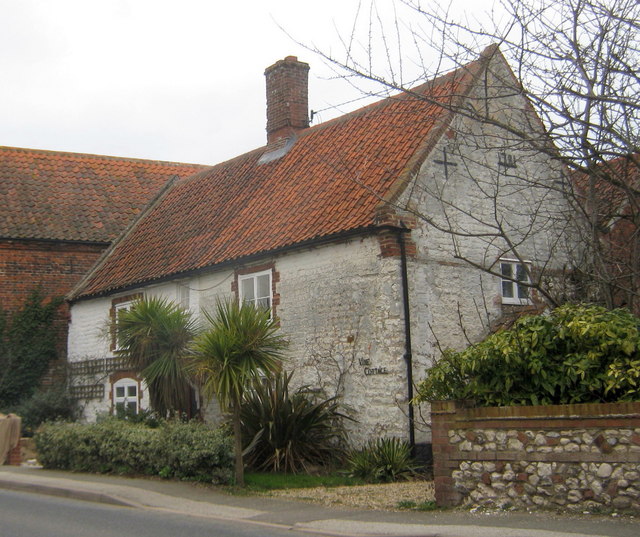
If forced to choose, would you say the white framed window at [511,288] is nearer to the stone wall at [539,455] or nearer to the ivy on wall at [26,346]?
the stone wall at [539,455]

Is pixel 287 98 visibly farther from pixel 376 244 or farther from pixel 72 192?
pixel 72 192

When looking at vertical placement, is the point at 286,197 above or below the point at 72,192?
below

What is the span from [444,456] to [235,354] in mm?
3877

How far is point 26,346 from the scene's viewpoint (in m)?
23.6

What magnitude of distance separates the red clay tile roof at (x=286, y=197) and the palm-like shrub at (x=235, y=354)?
9.58 ft

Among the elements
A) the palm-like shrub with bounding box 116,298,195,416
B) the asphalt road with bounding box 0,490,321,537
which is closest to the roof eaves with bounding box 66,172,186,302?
the palm-like shrub with bounding box 116,298,195,416

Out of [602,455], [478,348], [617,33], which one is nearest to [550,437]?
[602,455]

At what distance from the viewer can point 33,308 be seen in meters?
23.9

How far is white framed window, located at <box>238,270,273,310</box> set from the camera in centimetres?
1714

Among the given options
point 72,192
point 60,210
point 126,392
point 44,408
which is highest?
point 72,192

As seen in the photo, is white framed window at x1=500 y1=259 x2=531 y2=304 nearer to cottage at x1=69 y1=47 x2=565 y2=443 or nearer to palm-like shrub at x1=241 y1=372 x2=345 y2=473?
cottage at x1=69 y1=47 x2=565 y2=443

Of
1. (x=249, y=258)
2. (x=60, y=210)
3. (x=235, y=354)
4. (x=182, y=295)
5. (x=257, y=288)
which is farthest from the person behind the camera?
(x=60, y=210)

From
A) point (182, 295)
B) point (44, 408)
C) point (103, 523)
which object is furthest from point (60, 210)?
point (103, 523)

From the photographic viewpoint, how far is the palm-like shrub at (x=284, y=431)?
46.1 feet
